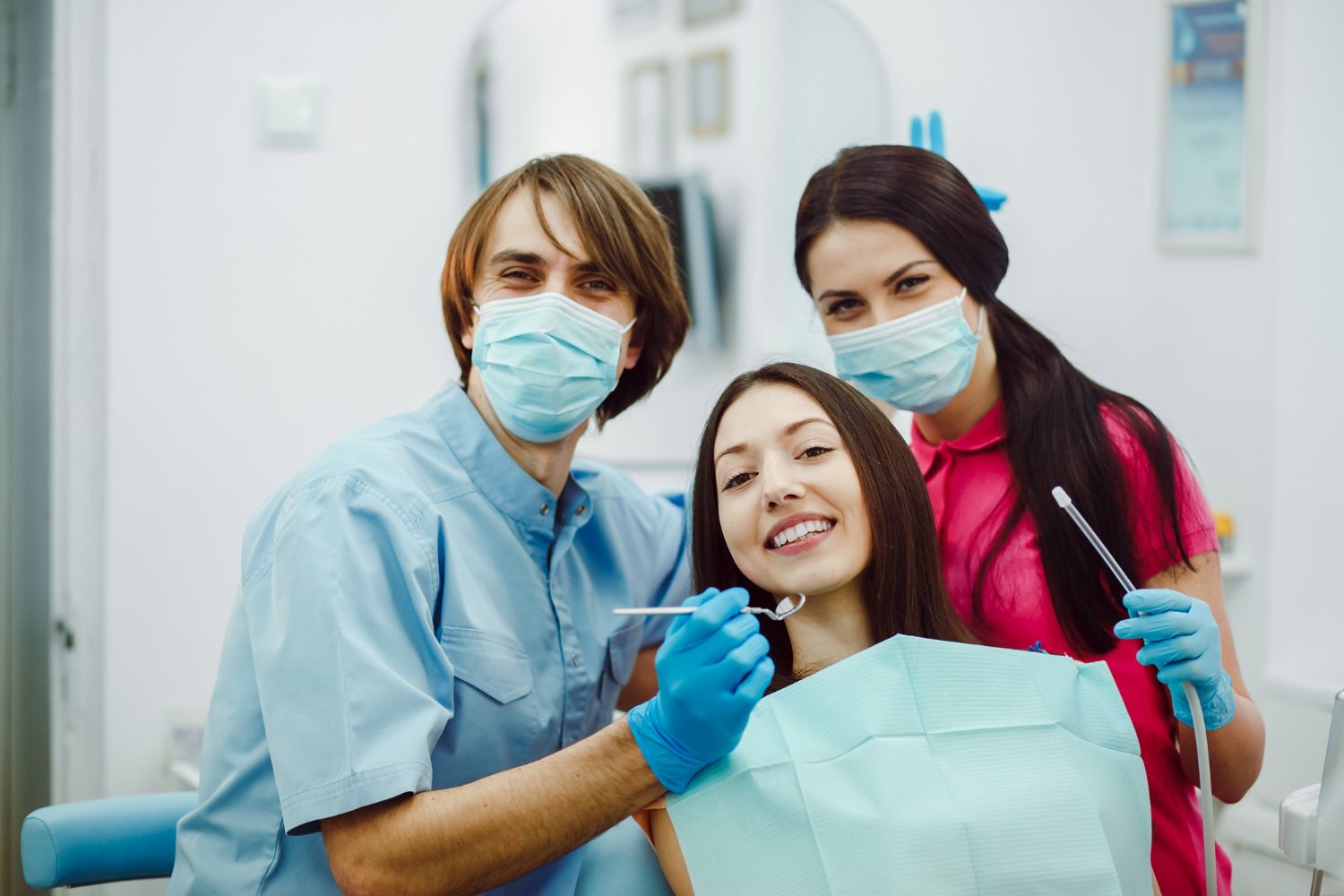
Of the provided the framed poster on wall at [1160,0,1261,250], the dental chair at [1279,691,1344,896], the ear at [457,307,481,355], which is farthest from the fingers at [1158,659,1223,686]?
the framed poster on wall at [1160,0,1261,250]

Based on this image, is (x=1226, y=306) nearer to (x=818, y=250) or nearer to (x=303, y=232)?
(x=818, y=250)

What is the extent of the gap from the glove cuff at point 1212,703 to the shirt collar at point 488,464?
756mm

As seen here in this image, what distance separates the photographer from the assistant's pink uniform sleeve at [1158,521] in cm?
137

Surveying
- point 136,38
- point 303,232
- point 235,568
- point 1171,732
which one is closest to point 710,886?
point 1171,732

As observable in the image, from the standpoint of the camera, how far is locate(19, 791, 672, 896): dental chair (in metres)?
1.25

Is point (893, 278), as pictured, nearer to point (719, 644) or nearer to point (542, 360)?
point (542, 360)

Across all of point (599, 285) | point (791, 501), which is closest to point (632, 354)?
point (599, 285)

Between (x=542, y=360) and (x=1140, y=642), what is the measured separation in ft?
2.67

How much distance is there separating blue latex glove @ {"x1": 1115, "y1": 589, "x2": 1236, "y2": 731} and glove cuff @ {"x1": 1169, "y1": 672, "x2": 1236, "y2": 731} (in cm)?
2

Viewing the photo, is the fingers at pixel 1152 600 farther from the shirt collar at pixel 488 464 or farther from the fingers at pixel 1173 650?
the shirt collar at pixel 488 464

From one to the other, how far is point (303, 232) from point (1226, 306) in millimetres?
1970

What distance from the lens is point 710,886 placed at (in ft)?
3.66

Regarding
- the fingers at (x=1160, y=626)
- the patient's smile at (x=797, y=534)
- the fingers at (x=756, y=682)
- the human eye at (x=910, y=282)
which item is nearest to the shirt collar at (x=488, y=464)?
the patient's smile at (x=797, y=534)

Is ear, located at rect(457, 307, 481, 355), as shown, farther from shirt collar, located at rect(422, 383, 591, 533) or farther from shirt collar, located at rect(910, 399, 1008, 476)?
shirt collar, located at rect(910, 399, 1008, 476)
